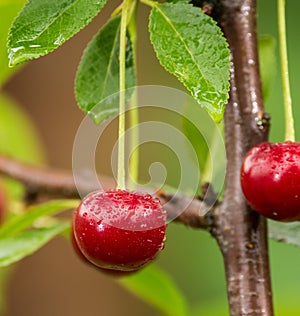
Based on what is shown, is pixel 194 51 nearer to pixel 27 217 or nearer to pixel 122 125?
pixel 122 125

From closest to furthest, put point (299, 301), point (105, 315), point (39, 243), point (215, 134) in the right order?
1. point (39, 243)
2. point (215, 134)
3. point (299, 301)
4. point (105, 315)

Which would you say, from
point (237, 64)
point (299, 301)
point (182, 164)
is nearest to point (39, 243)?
point (182, 164)

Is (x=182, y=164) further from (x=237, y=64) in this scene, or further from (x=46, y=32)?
(x=46, y=32)

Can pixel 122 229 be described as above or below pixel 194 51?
below

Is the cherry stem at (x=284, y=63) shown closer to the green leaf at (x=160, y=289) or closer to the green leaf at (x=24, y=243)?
the green leaf at (x=24, y=243)

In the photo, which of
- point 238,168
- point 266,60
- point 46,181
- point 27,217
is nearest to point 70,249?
point 46,181

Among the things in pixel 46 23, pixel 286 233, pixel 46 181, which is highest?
pixel 46 23

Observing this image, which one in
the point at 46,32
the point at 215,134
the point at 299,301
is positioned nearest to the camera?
the point at 46,32

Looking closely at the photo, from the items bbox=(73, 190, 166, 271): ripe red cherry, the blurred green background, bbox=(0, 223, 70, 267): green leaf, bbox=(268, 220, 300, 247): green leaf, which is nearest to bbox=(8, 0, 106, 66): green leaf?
bbox=(73, 190, 166, 271): ripe red cherry
